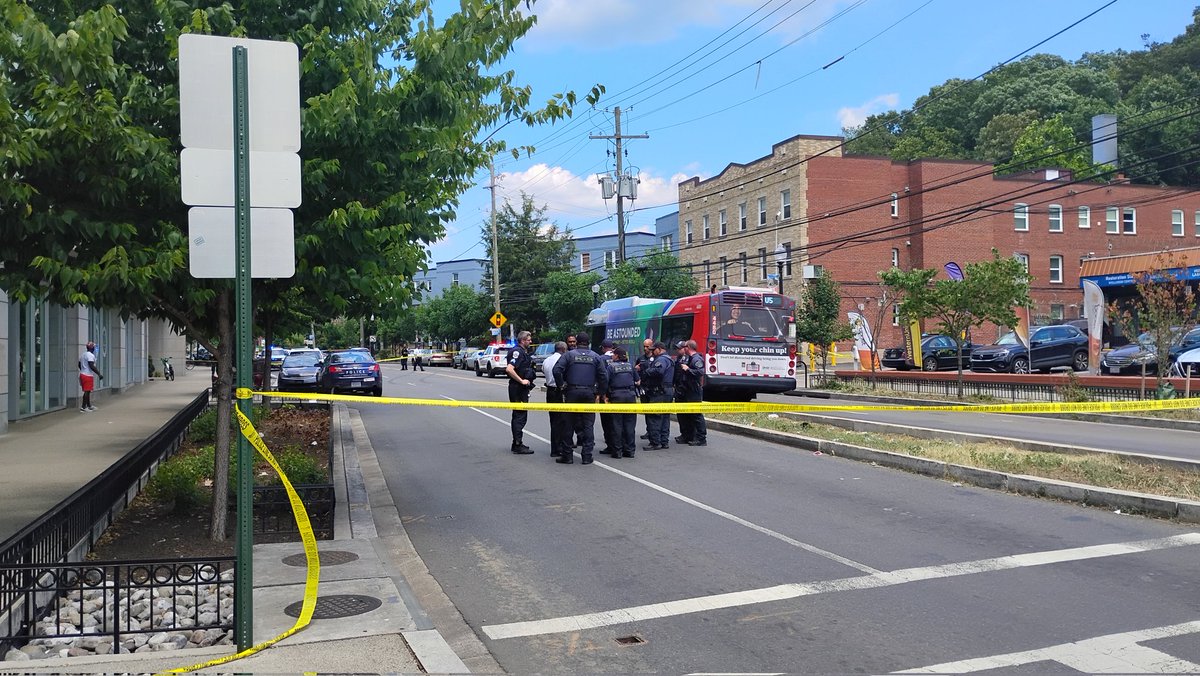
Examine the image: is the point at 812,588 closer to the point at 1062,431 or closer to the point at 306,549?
the point at 306,549

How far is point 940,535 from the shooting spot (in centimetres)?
855

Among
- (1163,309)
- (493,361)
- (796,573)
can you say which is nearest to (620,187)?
(493,361)

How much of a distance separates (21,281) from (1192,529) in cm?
1020

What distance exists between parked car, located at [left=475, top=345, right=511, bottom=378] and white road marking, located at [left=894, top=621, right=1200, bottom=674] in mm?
38179

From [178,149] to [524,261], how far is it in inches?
2343

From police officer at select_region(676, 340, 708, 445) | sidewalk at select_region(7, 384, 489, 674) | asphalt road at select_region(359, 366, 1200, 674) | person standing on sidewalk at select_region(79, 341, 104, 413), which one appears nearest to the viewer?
sidewalk at select_region(7, 384, 489, 674)

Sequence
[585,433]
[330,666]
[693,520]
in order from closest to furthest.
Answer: [330,666] → [693,520] → [585,433]

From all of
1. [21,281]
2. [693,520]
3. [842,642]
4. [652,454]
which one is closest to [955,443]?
[652,454]

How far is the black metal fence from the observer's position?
5.57 metres

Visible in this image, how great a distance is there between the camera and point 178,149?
8141mm

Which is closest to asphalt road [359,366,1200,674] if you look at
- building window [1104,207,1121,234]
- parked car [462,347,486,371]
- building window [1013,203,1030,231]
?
parked car [462,347,486,371]

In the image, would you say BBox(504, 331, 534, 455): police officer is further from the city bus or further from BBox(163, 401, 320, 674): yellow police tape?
the city bus

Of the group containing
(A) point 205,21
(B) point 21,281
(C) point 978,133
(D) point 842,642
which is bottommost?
(D) point 842,642

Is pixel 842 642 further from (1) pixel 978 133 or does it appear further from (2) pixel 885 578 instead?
(1) pixel 978 133
